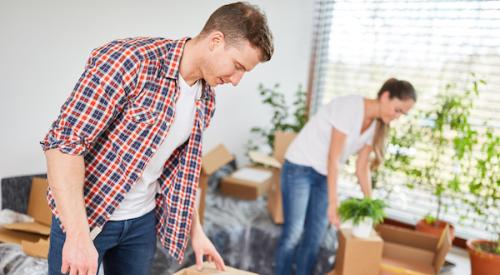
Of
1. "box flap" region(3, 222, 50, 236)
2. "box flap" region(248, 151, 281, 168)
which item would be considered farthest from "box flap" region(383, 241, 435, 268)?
"box flap" region(3, 222, 50, 236)

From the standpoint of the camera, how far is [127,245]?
1.14 metres

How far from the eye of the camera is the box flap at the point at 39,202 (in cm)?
187

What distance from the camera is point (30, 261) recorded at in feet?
5.20

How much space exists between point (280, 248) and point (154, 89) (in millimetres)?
1442

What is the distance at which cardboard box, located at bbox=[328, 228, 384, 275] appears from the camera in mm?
2008

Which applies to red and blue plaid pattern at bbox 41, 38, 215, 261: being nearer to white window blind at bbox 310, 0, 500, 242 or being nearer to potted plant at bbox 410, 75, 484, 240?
potted plant at bbox 410, 75, 484, 240

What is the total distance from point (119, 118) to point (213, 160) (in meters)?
1.52

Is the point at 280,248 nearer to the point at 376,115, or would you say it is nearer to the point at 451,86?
the point at 376,115

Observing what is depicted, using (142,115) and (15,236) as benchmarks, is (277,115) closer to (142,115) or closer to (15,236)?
(15,236)

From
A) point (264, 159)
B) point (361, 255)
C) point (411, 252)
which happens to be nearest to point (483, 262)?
point (411, 252)

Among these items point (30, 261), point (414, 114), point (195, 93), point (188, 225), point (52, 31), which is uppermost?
point (52, 31)

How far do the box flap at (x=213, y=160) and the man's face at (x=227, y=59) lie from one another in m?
1.34

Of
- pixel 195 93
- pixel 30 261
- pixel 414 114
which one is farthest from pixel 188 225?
pixel 414 114

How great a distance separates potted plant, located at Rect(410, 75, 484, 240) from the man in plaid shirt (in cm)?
178
